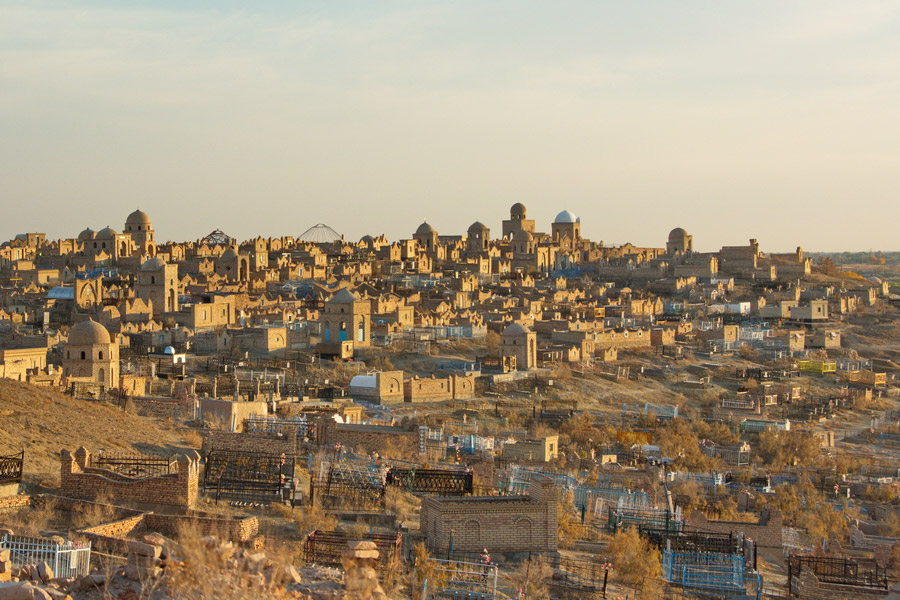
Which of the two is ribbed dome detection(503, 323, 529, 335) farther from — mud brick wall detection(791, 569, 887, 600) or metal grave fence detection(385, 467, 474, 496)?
mud brick wall detection(791, 569, 887, 600)

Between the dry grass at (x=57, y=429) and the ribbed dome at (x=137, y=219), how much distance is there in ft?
126

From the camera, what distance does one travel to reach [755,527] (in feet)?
60.2

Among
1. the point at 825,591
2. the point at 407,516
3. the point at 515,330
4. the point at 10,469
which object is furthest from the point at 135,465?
the point at 515,330

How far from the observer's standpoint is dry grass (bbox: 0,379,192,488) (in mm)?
15719

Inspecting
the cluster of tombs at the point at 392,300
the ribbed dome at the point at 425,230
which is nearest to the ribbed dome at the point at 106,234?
the cluster of tombs at the point at 392,300

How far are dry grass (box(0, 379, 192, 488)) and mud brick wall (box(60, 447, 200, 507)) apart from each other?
1.41 ft

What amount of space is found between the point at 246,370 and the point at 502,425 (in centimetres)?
700

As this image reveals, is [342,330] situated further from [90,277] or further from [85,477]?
[85,477]

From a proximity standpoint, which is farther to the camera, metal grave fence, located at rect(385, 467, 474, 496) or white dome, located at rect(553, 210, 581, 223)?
white dome, located at rect(553, 210, 581, 223)

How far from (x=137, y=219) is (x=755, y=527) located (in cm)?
4442

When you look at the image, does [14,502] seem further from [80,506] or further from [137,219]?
[137,219]

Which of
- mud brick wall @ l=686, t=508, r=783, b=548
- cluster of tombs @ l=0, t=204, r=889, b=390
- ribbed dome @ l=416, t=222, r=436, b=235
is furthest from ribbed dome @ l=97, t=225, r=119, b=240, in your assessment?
mud brick wall @ l=686, t=508, r=783, b=548

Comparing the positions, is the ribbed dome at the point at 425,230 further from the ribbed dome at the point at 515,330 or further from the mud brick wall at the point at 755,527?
the mud brick wall at the point at 755,527

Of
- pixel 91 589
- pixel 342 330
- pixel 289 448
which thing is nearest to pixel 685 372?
pixel 342 330
